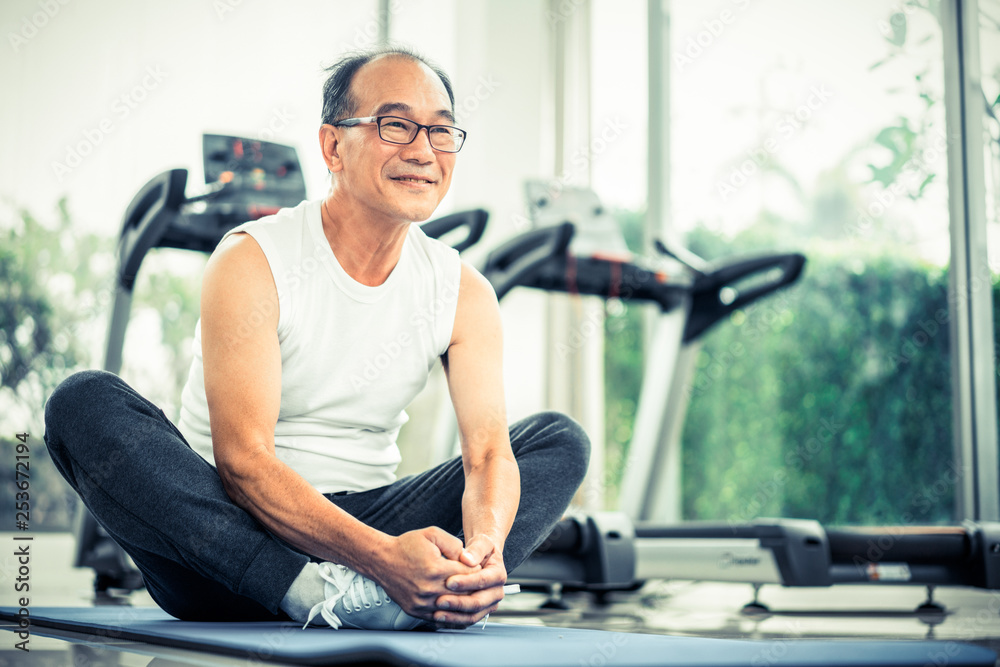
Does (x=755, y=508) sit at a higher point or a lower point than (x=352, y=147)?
lower

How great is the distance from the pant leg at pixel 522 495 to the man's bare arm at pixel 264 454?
22cm

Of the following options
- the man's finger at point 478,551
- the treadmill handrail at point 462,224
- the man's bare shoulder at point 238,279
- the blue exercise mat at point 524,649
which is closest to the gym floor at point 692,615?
the blue exercise mat at point 524,649

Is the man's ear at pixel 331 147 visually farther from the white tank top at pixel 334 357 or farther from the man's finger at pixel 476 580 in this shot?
the man's finger at pixel 476 580

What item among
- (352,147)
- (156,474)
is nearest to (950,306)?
(352,147)

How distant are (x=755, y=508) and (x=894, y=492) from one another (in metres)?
0.60

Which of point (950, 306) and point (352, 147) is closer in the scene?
point (352, 147)

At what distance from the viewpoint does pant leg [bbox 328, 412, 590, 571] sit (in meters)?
1.39

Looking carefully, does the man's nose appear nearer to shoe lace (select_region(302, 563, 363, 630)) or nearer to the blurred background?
shoe lace (select_region(302, 563, 363, 630))

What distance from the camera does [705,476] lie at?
3.94 meters

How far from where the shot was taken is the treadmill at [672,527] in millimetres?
2285

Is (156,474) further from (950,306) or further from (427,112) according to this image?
(950,306)

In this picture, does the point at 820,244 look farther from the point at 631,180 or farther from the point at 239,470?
the point at 239,470

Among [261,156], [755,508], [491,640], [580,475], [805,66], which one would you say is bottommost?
[755,508]

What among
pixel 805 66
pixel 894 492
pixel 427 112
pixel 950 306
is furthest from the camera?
pixel 805 66
